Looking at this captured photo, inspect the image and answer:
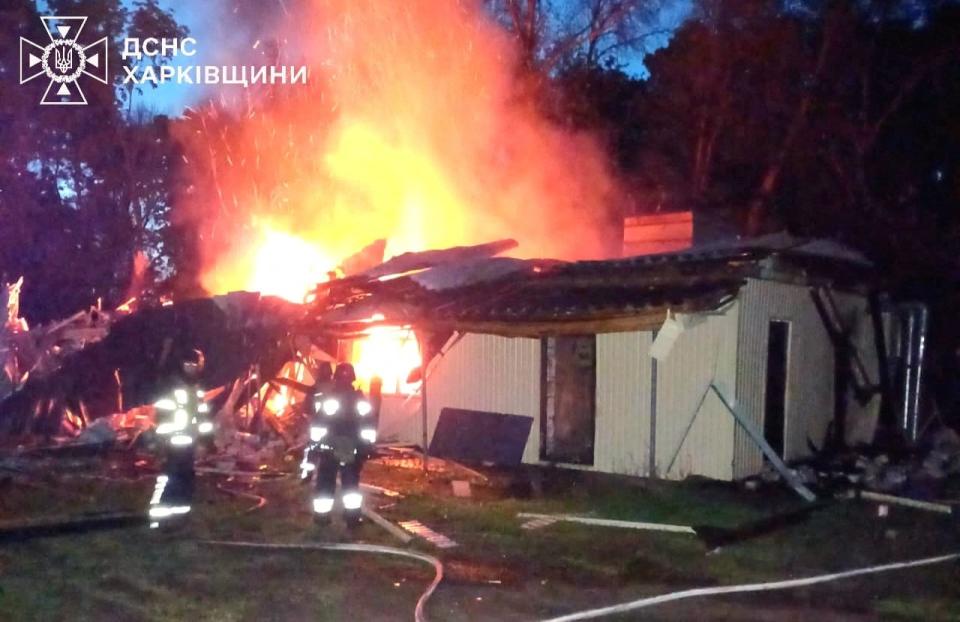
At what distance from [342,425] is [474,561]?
1.93m

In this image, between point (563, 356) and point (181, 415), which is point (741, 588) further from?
point (563, 356)

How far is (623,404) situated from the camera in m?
13.6

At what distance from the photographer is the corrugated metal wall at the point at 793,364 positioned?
13.1m

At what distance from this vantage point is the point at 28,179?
3069 centimetres

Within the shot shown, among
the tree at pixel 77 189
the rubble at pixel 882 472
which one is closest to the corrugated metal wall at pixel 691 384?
the rubble at pixel 882 472

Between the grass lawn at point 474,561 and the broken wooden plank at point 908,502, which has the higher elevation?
the broken wooden plank at point 908,502

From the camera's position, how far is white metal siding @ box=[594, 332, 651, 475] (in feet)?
44.1

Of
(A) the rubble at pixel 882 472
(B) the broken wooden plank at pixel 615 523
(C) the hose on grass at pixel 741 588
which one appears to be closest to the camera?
(C) the hose on grass at pixel 741 588

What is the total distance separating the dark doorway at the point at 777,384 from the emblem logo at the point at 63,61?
23.0 meters

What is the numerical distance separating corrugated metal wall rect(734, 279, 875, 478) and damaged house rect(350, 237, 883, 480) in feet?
0.09

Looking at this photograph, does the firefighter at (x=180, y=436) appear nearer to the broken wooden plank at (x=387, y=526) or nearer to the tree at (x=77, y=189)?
the broken wooden plank at (x=387, y=526)

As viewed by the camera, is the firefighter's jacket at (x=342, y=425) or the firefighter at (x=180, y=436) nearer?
the firefighter's jacket at (x=342, y=425)

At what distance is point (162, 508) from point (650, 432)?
616 cm

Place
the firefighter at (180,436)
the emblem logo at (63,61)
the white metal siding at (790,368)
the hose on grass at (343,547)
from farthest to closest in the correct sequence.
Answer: the emblem logo at (63,61) → the white metal siding at (790,368) → the firefighter at (180,436) → the hose on grass at (343,547)
